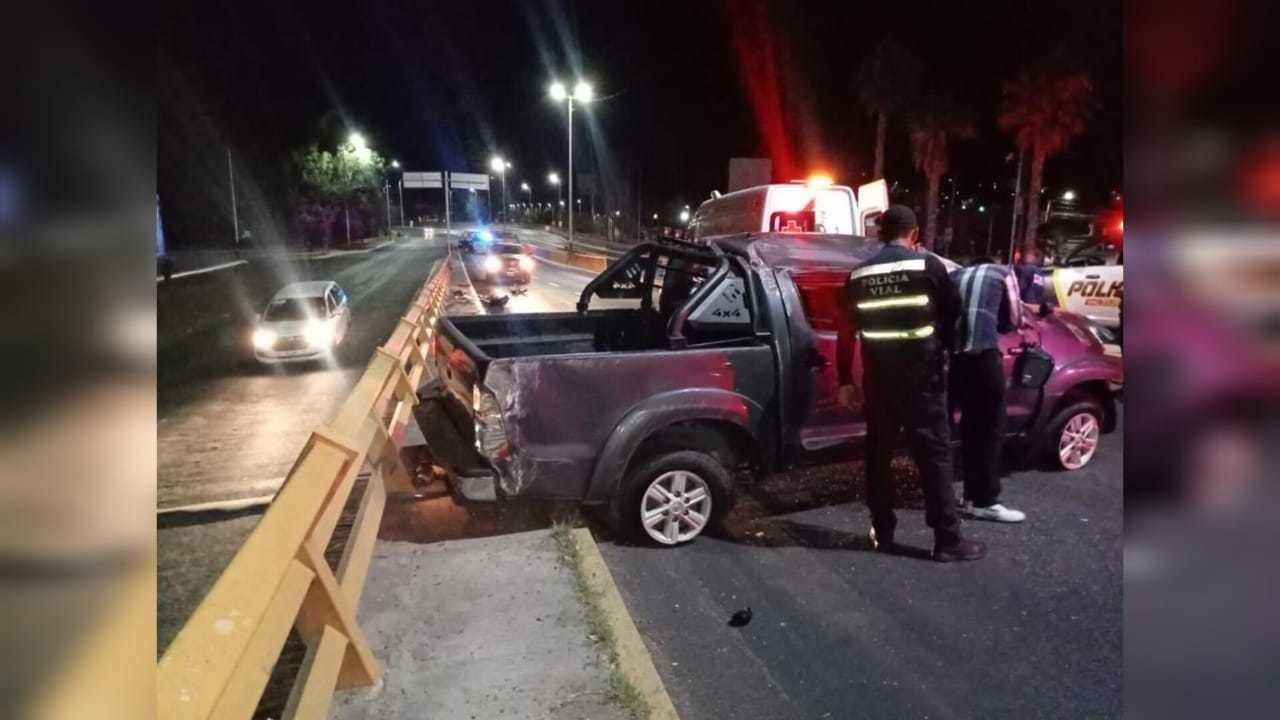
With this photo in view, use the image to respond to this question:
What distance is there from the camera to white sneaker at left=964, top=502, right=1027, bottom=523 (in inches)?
212

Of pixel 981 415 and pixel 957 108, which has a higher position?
pixel 957 108

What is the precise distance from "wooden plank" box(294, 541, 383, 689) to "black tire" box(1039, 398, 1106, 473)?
16.4 ft

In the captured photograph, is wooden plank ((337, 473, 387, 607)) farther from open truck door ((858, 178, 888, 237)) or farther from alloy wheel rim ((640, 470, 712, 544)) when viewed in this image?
open truck door ((858, 178, 888, 237))

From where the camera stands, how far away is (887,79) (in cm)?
3862

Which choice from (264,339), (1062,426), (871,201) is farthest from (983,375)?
(871,201)

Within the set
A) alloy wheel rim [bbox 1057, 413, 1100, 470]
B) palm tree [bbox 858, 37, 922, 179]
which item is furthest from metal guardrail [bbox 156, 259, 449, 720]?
palm tree [bbox 858, 37, 922, 179]

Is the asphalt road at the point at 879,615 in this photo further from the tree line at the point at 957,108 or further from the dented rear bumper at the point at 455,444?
the tree line at the point at 957,108

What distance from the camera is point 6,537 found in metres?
0.58

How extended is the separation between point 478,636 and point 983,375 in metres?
3.45

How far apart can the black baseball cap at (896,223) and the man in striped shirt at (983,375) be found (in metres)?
0.46

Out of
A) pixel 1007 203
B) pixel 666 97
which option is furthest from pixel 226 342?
pixel 1007 203

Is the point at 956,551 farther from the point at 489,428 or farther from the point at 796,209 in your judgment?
the point at 796,209

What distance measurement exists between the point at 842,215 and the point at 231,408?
30.0ft

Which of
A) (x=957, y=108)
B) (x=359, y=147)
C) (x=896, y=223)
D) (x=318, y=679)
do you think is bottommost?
(x=318, y=679)
